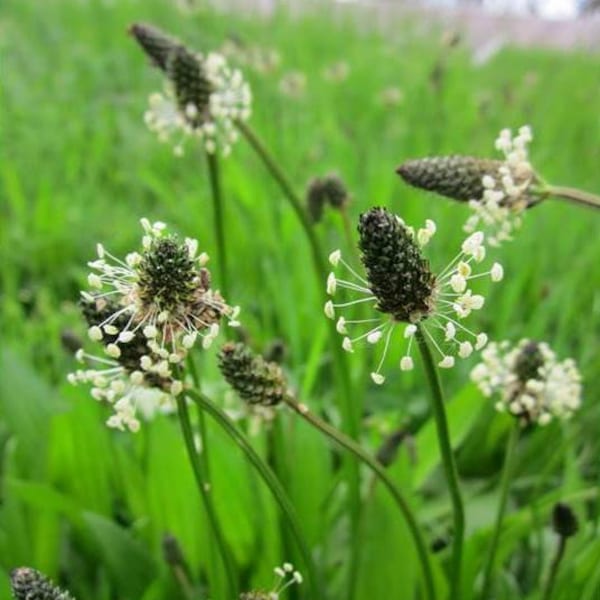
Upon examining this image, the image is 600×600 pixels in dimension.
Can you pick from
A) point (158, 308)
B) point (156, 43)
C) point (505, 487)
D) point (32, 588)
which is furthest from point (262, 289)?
point (32, 588)

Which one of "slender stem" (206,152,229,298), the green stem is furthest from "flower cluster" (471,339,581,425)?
"slender stem" (206,152,229,298)

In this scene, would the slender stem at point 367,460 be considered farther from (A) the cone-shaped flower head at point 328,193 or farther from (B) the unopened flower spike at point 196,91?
(A) the cone-shaped flower head at point 328,193

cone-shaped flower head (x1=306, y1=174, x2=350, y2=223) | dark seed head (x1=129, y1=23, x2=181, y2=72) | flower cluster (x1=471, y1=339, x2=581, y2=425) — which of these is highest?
dark seed head (x1=129, y1=23, x2=181, y2=72)

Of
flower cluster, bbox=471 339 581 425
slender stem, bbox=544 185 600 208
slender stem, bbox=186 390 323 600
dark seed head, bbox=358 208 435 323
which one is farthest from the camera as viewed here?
flower cluster, bbox=471 339 581 425

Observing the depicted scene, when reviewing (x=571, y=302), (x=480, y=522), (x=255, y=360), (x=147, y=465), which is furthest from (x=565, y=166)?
(x=255, y=360)

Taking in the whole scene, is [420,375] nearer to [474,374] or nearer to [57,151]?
[474,374]

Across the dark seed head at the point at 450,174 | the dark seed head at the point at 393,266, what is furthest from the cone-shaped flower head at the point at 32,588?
the dark seed head at the point at 450,174

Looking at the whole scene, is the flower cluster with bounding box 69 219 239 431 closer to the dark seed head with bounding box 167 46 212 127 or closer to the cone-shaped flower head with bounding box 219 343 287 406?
the cone-shaped flower head with bounding box 219 343 287 406

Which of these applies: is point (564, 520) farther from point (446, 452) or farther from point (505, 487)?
point (446, 452)
